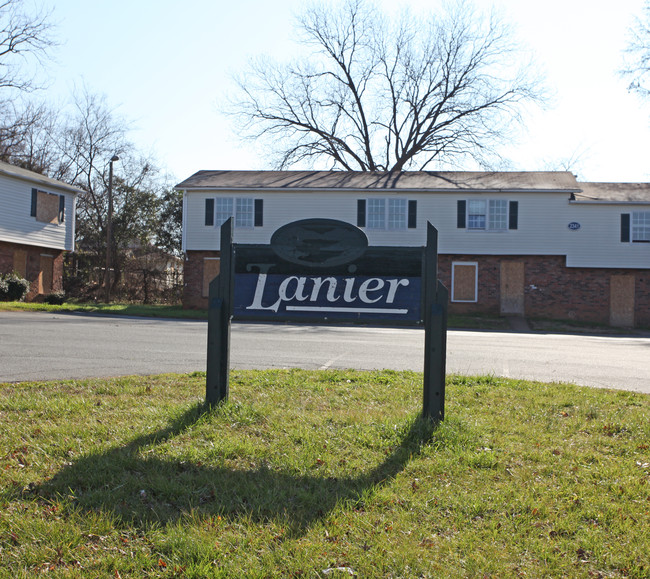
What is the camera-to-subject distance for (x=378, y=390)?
7.28m

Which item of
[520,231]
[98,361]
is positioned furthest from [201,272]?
[98,361]

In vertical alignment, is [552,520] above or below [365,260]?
below

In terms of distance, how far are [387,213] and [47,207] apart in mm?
17421

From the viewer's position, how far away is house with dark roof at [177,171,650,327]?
2703 cm

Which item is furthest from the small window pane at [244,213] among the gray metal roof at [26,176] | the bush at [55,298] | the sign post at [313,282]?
the sign post at [313,282]

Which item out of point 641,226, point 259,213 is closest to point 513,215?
point 641,226

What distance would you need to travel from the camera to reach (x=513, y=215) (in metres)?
27.5

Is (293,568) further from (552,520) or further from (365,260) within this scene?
(365,260)

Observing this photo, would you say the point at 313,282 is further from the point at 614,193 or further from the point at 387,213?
the point at 614,193

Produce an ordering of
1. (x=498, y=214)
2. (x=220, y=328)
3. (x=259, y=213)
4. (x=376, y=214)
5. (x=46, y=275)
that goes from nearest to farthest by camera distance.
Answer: (x=220, y=328) → (x=498, y=214) → (x=376, y=214) → (x=259, y=213) → (x=46, y=275)

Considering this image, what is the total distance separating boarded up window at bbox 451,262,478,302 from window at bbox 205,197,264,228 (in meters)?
9.18

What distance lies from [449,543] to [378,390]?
3952 mm

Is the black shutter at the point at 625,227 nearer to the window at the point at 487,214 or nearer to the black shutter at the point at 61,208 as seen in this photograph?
the window at the point at 487,214

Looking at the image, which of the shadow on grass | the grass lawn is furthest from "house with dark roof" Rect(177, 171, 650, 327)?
the shadow on grass
